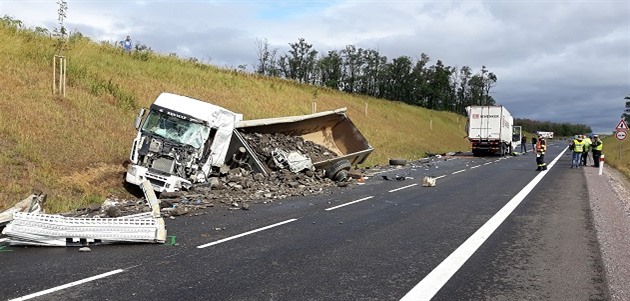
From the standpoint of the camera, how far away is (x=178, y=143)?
1269 centimetres

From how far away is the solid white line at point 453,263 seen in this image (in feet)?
15.8

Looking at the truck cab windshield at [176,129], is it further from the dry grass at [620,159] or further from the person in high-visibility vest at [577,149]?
the person in high-visibility vest at [577,149]

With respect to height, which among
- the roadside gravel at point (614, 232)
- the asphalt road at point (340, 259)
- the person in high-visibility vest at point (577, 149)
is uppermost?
the person in high-visibility vest at point (577, 149)

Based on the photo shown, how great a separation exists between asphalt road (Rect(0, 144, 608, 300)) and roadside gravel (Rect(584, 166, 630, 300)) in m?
0.15

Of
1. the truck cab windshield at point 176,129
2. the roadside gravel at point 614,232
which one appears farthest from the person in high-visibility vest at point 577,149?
the truck cab windshield at point 176,129

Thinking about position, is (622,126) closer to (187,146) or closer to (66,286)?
(187,146)

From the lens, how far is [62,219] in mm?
7117

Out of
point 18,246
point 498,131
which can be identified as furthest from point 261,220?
point 498,131

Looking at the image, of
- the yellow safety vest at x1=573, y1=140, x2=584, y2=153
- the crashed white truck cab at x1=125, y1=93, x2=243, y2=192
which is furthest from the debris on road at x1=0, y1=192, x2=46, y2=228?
the yellow safety vest at x1=573, y1=140, x2=584, y2=153

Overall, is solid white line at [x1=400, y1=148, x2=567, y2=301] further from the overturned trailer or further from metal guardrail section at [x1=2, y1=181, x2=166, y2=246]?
the overturned trailer

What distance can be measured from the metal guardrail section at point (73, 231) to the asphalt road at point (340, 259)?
0.55 ft

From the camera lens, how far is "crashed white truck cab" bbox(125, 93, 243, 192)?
12.1 meters

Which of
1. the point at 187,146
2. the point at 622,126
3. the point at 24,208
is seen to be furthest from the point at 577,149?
the point at 24,208

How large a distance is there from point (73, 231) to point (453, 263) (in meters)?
5.28
